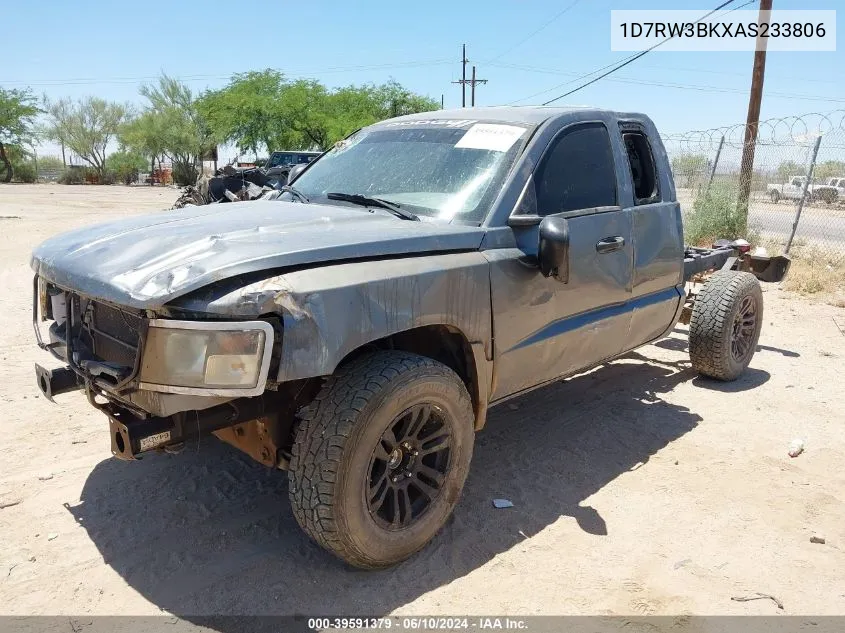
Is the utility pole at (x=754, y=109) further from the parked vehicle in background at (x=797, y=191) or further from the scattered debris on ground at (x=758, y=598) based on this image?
the scattered debris on ground at (x=758, y=598)

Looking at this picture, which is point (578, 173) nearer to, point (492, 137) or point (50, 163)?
point (492, 137)

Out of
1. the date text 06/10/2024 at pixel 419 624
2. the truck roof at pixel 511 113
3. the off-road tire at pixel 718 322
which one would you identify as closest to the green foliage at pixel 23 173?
the truck roof at pixel 511 113

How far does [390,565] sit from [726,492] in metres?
2.02

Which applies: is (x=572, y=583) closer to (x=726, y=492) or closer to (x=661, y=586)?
(x=661, y=586)

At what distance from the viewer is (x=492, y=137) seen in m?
3.68

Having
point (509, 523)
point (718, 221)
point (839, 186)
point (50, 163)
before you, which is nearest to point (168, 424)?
point (509, 523)

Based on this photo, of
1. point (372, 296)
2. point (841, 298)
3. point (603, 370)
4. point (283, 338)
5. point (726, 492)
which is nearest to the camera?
point (283, 338)

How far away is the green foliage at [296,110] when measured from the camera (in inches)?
1628

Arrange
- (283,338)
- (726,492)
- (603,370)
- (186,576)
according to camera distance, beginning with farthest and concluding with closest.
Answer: (603,370) → (726,492) → (186,576) → (283,338)

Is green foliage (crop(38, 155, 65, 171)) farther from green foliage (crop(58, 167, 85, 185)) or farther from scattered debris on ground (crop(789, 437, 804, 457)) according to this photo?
scattered debris on ground (crop(789, 437, 804, 457))

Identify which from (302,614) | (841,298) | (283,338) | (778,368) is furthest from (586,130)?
(841,298)

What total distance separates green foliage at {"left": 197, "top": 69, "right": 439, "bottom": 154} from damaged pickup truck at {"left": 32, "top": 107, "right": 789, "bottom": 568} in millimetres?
37592

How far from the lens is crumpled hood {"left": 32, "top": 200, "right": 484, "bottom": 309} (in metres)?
2.47

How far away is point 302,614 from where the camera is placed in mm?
2729
